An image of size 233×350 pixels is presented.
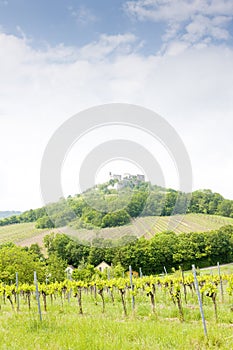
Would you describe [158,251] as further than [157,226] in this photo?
No

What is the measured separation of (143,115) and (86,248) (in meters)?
35.4

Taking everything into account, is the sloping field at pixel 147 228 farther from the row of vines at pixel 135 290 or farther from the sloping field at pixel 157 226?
the row of vines at pixel 135 290

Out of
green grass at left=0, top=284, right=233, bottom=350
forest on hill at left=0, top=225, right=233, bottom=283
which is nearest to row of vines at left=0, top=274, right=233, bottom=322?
green grass at left=0, top=284, right=233, bottom=350

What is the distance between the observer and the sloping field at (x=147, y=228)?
42.2 metres

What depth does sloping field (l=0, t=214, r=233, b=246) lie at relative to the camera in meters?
42.2

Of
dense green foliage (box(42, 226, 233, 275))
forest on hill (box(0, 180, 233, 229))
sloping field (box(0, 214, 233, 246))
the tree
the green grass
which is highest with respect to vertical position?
forest on hill (box(0, 180, 233, 229))

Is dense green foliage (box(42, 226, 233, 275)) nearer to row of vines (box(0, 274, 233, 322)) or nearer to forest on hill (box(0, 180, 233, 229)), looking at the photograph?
forest on hill (box(0, 180, 233, 229))

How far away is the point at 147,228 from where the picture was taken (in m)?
54.1

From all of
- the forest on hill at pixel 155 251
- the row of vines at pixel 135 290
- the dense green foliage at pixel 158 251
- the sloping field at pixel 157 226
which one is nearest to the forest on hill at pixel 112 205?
the sloping field at pixel 157 226

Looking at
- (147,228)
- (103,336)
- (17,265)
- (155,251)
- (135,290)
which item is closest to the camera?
(103,336)

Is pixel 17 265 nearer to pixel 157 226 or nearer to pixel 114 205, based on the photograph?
pixel 114 205

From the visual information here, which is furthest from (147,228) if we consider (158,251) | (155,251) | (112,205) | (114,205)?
(112,205)

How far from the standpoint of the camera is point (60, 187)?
24.8 m

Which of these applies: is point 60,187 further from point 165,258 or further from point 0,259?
point 165,258
